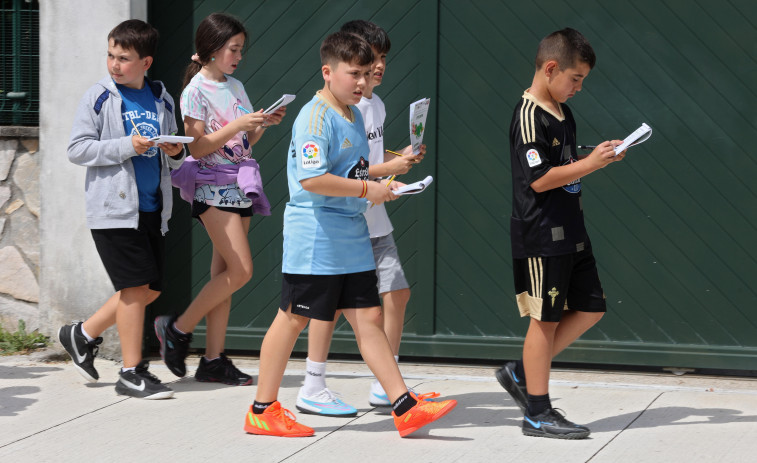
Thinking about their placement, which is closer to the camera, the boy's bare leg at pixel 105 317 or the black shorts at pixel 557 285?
the black shorts at pixel 557 285

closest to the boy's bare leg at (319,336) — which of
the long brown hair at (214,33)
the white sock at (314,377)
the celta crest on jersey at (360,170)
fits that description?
the white sock at (314,377)

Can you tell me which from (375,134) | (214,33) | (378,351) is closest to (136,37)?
(214,33)

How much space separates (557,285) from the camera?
4.66 m

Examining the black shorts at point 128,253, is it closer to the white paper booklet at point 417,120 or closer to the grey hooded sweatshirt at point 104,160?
the grey hooded sweatshirt at point 104,160

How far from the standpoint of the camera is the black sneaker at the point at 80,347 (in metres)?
5.74

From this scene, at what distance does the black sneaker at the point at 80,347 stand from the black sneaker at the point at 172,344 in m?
0.35

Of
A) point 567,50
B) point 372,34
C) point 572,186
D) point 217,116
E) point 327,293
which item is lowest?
point 327,293

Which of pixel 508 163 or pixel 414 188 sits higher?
pixel 508 163

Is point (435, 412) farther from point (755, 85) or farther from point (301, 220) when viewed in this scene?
point (755, 85)

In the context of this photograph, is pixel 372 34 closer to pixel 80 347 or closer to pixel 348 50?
pixel 348 50

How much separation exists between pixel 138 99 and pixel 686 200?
3.12 m

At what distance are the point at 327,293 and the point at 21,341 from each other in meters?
2.87

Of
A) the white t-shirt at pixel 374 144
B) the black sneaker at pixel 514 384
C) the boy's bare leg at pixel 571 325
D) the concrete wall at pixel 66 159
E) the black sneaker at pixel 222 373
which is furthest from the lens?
the concrete wall at pixel 66 159

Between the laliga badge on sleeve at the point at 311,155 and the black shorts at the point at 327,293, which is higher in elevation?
the laliga badge on sleeve at the point at 311,155
